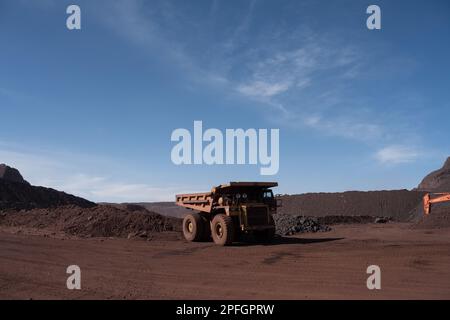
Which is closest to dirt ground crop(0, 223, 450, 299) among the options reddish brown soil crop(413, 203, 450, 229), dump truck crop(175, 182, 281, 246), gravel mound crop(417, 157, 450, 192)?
dump truck crop(175, 182, 281, 246)

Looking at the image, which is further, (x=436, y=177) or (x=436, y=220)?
(x=436, y=177)

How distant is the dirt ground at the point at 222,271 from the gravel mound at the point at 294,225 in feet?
23.9

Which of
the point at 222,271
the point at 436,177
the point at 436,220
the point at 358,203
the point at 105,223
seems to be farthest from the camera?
the point at 436,177

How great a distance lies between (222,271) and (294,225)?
14.0m

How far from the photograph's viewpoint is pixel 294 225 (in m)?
23.7

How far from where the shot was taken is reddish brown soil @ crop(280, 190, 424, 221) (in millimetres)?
50906

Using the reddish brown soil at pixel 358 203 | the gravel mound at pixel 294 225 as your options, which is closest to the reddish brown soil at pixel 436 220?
the gravel mound at pixel 294 225

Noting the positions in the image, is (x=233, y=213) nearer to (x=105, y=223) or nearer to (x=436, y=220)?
(x=105, y=223)

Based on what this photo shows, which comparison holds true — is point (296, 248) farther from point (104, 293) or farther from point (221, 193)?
point (104, 293)

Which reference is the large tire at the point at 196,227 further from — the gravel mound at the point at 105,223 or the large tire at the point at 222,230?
the gravel mound at the point at 105,223

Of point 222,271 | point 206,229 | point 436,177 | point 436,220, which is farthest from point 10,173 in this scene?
point 436,177

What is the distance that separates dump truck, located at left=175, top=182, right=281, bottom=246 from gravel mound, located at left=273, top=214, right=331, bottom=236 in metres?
5.72

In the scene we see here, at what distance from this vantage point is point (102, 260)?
12.0 m
